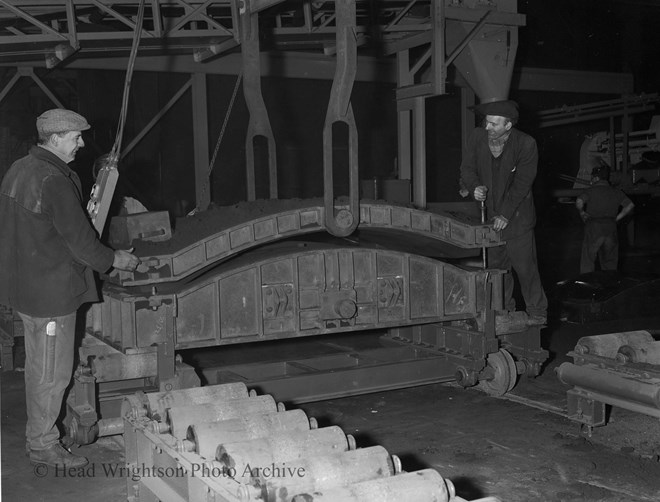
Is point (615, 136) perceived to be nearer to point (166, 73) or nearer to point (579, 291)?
point (579, 291)

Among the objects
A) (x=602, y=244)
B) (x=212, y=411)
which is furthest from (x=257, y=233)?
(x=602, y=244)

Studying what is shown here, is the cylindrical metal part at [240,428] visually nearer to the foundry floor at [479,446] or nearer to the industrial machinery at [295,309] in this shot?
the foundry floor at [479,446]

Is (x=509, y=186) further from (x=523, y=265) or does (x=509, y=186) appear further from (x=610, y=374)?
(x=610, y=374)

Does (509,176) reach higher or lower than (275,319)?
higher

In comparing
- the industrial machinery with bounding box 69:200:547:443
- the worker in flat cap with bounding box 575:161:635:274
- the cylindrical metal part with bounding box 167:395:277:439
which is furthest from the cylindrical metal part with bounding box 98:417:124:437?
the worker in flat cap with bounding box 575:161:635:274

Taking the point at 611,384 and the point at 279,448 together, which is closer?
the point at 279,448

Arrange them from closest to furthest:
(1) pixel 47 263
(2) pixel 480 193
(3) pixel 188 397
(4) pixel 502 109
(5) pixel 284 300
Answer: (3) pixel 188 397 → (1) pixel 47 263 → (5) pixel 284 300 → (4) pixel 502 109 → (2) pixel 480 193

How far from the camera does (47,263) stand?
479cm

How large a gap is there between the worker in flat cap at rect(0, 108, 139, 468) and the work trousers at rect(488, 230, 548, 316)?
3.31 m

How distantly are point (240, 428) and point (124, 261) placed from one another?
185 centimetres

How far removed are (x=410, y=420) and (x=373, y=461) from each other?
10.0 ft

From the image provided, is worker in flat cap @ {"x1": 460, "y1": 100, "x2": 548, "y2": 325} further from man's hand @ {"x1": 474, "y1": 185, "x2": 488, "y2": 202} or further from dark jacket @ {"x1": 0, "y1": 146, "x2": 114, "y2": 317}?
dark jacket @ {"x1": 0, "y1": 146, "x2": 114, "y2": 317}

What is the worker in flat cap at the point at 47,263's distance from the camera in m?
4.75

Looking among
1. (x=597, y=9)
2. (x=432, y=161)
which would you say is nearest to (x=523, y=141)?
(x=432, y=161)
